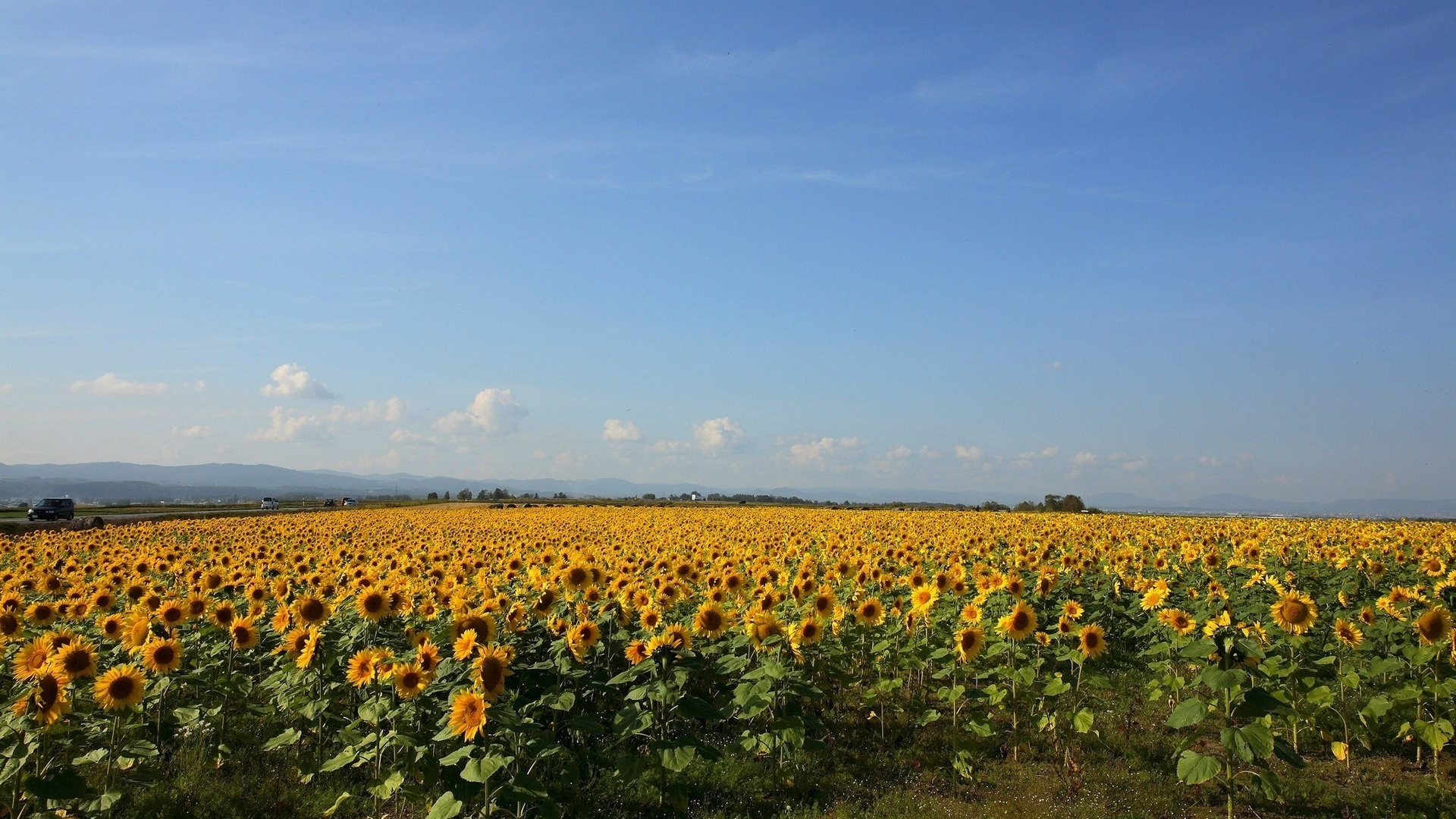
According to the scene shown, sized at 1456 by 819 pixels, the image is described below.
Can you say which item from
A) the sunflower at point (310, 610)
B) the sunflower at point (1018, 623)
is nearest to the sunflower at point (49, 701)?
the sunflower at point (310, 610)

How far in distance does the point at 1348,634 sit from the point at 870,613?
518 centimetres

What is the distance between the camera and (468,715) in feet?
21.3

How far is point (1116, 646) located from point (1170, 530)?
39.1ft

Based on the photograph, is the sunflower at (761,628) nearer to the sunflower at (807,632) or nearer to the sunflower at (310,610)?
the sunflower at (807,632)

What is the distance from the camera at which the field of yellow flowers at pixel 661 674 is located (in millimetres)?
7059

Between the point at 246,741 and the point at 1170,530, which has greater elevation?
the point at 1170,530

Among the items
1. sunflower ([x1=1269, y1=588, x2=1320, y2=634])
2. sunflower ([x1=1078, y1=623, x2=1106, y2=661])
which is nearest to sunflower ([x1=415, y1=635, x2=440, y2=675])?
sunflower ([x1=1078, y1=623, x2=1106, y2=661])

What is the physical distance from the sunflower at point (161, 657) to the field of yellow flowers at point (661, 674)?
0.07 ft

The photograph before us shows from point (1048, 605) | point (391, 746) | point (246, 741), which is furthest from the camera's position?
point (1048, 605)

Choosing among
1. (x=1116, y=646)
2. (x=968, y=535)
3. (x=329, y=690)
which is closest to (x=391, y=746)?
(x=329, y=690)

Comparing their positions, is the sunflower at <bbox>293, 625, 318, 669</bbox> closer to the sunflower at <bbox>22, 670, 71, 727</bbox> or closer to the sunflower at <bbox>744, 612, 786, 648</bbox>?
the sunflower at <bbox>22, 670, 71, 727</bbox>

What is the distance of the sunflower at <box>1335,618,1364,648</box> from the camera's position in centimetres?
873

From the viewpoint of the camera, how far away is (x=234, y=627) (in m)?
8.80

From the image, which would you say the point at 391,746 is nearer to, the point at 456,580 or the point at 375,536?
the point at 456,580
